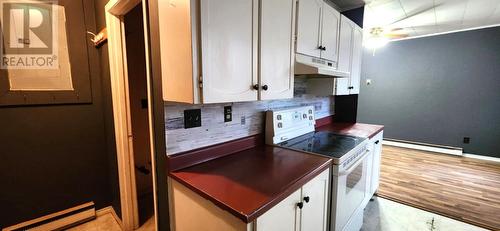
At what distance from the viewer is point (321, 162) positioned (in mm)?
1331

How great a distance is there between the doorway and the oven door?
1941 millimetres

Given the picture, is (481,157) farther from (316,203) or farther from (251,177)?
(251,177)

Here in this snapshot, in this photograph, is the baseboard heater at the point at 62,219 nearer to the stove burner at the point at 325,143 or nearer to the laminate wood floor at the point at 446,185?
the stove burner at the point at 325,143

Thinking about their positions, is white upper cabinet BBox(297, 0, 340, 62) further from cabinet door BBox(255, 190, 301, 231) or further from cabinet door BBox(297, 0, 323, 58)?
cabinet door BBox(255, 190, 301, 231)

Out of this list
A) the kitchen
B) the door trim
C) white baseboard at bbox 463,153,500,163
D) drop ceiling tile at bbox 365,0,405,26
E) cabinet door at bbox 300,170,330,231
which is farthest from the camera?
white baseboard at bbox 463,153,500,163

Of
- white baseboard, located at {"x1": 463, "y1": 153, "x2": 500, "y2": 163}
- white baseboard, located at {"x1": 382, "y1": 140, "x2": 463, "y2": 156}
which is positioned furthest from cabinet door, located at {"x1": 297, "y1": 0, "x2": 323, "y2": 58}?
white baseboard, located at {"x1": 463, "y1": 153, "x2": 500, "y2": 163}

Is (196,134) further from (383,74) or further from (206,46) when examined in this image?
(383,74)

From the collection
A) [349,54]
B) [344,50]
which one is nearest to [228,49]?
[344,50]

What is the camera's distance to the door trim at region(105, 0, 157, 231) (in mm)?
1712

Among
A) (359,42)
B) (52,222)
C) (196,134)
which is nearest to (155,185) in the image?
(196,134)

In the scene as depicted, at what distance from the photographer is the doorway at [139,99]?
2.46 m

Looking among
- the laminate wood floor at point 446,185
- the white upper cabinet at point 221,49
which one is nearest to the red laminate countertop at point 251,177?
the white upper cabinet at point 221,49

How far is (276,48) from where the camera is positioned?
1.33m

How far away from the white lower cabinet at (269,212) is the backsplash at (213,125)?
25cm
